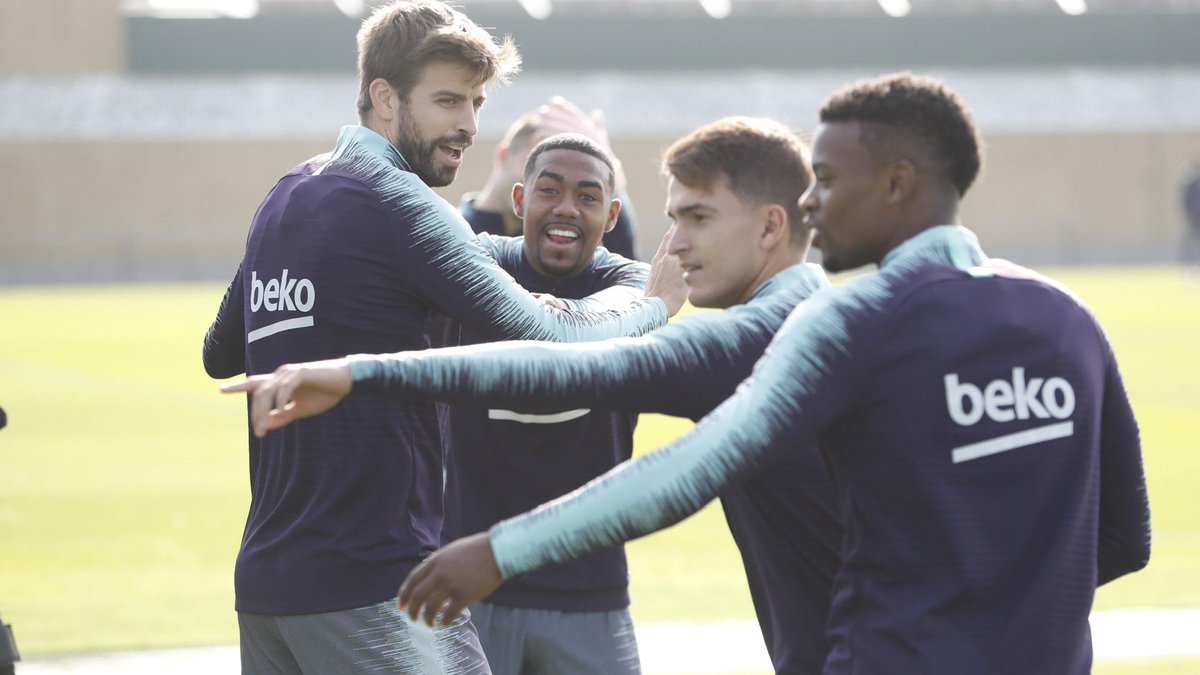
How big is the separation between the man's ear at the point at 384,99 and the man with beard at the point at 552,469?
0.81 meters

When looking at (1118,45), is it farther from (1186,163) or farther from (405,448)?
(405,448)

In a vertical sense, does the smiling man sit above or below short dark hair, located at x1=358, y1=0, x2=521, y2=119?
below

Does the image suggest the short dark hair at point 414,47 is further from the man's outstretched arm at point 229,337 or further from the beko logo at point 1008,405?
the beko logo at point 1008,405

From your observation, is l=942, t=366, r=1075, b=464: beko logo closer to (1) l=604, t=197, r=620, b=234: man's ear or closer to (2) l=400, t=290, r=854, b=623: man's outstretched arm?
(2) l=400, t=290, r=854, b=623: man's outstretched arm

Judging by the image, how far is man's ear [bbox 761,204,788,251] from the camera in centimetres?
339

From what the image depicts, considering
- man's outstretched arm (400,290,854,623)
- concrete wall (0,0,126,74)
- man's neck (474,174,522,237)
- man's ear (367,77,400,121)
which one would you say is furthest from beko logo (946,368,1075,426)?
concrete wall (0,0,126,74)

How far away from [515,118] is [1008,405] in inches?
2132

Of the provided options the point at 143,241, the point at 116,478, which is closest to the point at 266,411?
the point at 116,478

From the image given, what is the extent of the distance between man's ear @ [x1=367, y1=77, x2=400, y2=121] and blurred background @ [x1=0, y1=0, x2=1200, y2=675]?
13524mm

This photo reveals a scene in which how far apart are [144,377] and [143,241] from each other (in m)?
32.5

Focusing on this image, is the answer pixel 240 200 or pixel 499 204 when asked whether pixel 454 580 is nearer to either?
pixel 499 204

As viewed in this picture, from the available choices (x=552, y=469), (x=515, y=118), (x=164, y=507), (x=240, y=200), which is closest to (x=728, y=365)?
(x=552, y=469)

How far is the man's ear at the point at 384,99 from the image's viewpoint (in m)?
4.09

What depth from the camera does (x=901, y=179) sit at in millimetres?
2998
